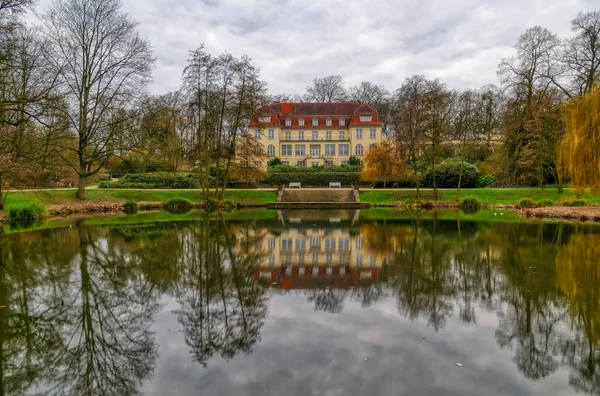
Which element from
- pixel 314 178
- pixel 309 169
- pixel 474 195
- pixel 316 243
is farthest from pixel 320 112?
pixel 316 243

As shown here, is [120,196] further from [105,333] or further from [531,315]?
[531,315]

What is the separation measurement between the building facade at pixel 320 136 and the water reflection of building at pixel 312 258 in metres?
38.5

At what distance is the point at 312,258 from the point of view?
9477 millimetres

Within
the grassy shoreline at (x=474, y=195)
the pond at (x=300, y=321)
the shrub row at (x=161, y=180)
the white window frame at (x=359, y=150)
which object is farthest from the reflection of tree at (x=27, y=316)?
the white window frame at (x=359, y=150)

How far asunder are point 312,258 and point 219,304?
12.5ft

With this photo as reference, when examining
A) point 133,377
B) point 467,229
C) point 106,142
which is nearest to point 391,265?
point 133,377

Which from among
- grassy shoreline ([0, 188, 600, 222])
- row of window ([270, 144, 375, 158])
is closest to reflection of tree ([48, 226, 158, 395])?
grassy shoreline ([0, 188, 600, 222])

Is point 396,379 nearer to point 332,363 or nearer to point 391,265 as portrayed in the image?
point 332,363

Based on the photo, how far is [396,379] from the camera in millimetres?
3762

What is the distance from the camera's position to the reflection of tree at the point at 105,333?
385 centimetres

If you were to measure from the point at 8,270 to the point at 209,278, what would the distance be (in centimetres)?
428

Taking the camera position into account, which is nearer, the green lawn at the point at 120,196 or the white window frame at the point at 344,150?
the green lawn at the point at 120,196

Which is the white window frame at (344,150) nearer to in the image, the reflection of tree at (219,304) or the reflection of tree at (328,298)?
the reflection of tree at (219,304)

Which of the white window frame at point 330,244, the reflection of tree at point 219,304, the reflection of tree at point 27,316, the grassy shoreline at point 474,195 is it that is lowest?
the white window frame at point 330,244
